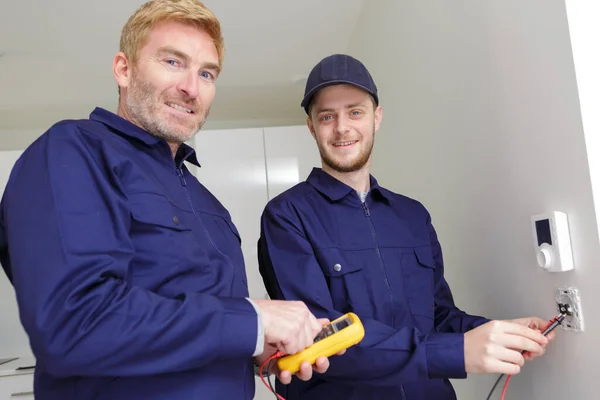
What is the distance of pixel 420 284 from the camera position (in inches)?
51.5

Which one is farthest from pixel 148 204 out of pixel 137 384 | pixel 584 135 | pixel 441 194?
pixel 441 194

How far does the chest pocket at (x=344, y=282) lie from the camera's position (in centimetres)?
123

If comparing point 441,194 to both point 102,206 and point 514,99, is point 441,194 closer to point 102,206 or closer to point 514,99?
point 514,99

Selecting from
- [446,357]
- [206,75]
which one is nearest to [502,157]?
[446,357]

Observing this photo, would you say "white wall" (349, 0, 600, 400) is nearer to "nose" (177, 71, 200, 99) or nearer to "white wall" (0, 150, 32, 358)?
"nose" (177, 71, 200, 99)

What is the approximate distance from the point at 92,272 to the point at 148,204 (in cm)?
19

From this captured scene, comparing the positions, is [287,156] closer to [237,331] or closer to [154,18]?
[154,18]

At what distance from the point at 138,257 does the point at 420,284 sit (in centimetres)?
73

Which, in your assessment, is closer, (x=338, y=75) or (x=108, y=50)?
(x=338, y=75)

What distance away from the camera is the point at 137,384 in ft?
2.64

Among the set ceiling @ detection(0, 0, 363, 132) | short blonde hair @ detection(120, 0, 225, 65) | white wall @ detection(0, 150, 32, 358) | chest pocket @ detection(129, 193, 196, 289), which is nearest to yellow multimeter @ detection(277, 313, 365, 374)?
chest pocket @ detection(129, 193, 196, 289)

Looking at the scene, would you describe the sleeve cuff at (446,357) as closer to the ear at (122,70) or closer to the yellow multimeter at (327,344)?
the yellow multimeter at (327,344)

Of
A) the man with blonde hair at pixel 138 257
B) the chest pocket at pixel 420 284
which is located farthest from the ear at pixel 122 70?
the chest pocket at pixel 420 284

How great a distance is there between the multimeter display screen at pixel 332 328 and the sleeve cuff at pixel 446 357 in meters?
0.22
